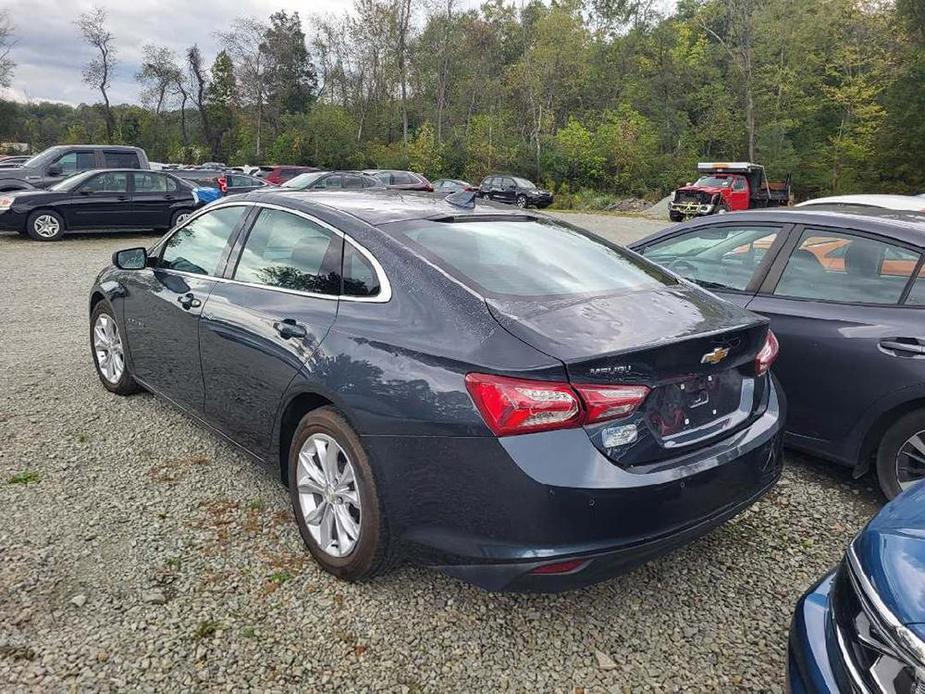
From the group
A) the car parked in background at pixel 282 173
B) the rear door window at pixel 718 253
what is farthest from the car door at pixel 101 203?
the rear door window at pixel 718 253

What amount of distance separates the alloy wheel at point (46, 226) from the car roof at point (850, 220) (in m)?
13.2

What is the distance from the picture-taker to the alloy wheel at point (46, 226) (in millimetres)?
13164

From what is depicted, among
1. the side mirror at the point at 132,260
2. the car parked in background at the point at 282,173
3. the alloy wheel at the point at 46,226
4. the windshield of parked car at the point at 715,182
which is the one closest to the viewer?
the side mirror at the point at 132,260

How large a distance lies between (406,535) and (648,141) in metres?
45.0

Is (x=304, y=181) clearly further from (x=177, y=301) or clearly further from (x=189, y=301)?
(x=189, y=301)

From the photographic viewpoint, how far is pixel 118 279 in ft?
14.7

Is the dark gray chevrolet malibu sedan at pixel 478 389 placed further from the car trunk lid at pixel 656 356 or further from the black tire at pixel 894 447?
the black tire at pixel 894 447

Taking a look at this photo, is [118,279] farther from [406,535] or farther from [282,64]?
[282,64]

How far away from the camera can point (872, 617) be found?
60.2 inches

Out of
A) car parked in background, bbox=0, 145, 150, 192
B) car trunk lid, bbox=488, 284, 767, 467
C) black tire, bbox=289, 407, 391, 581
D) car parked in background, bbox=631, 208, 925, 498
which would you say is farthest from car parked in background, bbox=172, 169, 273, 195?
car trunk lid, bbox=488, 284, 767, 467

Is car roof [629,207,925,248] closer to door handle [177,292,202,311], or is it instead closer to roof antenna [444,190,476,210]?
roof antenna [444,190,476,210]

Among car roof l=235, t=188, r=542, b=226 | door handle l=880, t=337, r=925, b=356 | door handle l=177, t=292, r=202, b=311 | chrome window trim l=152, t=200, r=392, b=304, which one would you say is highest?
car roof l=235, t=188, r=542, b=226

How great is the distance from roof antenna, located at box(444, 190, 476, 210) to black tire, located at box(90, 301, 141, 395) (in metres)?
2.47

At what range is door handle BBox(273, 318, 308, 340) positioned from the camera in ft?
9.19
